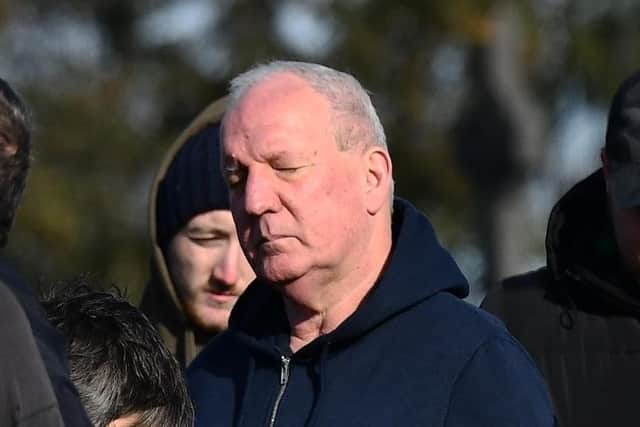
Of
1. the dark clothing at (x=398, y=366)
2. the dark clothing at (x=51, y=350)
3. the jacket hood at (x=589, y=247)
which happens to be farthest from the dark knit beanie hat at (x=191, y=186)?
the dark clothing at (x=51, y=350)

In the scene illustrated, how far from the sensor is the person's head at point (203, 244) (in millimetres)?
4555

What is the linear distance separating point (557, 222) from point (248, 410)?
3.36ft

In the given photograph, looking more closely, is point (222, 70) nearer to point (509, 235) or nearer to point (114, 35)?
point (114, 35)

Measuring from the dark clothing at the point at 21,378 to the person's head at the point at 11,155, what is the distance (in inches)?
8.4

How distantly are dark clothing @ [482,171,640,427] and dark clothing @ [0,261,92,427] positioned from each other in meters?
1.46

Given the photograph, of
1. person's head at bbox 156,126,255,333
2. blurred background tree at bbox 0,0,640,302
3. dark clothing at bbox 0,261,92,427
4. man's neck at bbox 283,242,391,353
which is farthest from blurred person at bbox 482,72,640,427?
blurred background tree at bbox 0,0,640,302

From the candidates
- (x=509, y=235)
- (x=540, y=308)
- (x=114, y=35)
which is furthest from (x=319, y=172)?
(x=114, y=35)

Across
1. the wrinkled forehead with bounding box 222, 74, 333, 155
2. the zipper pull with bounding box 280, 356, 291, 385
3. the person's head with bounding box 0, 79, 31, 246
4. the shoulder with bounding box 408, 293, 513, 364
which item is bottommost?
the zipper pull with bounding box 280, 356, 291, 385

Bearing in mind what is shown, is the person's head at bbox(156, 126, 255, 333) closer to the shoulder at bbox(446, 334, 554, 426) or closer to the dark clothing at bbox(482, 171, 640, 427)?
the dark clothing at bbox(482, 171, 640, 427)

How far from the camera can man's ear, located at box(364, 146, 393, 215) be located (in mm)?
3666

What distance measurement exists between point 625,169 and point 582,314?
41 centimetres

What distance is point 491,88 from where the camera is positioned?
16.4 meters

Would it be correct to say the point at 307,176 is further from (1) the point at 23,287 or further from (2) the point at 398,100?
(2) the point at 398,100

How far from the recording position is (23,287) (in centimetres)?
288
